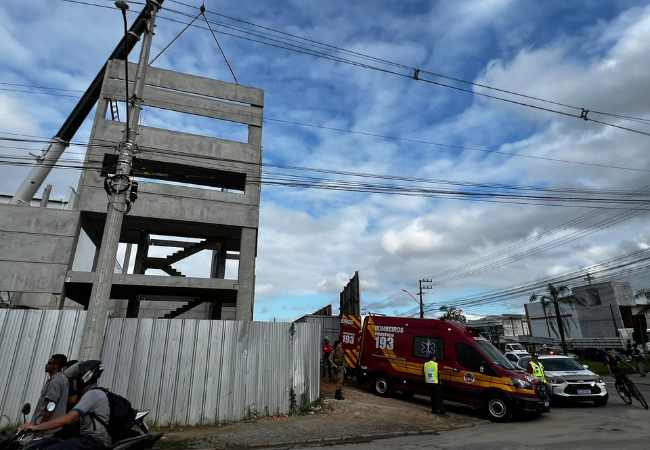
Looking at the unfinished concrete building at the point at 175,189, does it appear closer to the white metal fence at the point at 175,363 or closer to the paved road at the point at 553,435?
the white metal fence at the point at 175,363

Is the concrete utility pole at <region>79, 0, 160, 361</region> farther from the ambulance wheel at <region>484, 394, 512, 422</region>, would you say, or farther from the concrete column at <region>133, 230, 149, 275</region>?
the concrete column at <region>133, 230, 149, 275</region>

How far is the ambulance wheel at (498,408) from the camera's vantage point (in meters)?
10.1

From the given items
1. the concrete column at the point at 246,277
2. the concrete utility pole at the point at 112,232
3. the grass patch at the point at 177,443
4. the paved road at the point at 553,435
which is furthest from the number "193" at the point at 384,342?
the concrete utility pole at the point at 112,232

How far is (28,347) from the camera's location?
809 cm

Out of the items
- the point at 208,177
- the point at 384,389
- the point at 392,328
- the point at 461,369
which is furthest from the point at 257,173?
the point at 461,369

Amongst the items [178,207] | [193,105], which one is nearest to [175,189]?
[178,207]

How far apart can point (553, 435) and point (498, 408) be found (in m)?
2.13

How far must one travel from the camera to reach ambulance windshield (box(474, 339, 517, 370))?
10.9 metres

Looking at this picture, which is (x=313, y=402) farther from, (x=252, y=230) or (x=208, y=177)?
(x=208, y=177)

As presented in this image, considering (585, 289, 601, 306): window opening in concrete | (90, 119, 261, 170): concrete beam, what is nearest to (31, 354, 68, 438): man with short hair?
(90, 119, 261, 170): concrete beam

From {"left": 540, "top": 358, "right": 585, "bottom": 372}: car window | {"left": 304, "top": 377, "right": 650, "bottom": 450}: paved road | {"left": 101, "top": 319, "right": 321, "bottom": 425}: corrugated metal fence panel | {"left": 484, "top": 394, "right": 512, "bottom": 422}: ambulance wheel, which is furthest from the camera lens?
{"left": 540, "top": 358, "right": 585, "bottom": 372}: car window

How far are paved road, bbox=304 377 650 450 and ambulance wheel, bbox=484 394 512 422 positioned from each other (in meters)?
0.25

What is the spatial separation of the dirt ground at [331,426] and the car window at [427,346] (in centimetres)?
153

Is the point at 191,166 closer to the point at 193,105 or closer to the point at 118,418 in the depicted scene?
the point at 193,105
